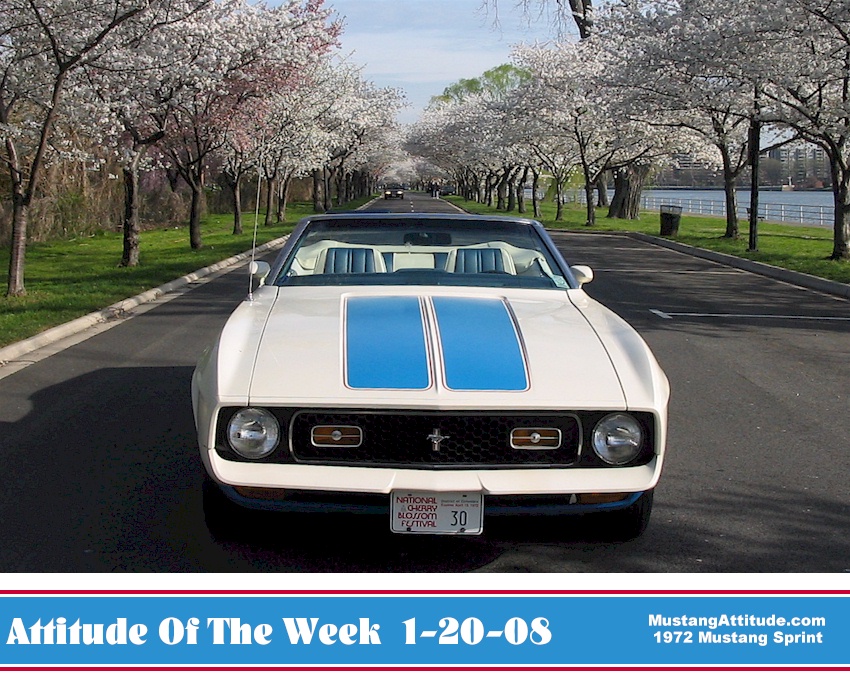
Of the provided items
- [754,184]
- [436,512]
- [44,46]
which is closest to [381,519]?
[436,512]

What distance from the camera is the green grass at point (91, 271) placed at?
A: 12617 mm

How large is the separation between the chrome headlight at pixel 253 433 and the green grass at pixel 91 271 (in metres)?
7.21

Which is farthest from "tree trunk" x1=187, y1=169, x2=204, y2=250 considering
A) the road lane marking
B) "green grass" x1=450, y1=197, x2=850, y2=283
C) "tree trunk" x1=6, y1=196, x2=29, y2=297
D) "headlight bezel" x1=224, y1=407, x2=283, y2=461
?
"headlight bezel" x1=224, y1=407, x2=283, y2=461

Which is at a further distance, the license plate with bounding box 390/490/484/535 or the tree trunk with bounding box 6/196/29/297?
the tree trunk with bounding box 6/196/29/297

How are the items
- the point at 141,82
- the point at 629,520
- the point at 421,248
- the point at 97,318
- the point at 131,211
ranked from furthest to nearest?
the point at 131,211 → the point at 141,82 → the point at 97,318 → the point at 421,248 → the point at 629,520

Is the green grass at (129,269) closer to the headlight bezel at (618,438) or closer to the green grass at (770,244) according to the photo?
the green grass at (770,244)

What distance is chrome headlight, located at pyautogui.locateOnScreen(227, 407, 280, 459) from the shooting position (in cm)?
410

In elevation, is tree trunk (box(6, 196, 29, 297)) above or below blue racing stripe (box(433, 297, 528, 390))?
above

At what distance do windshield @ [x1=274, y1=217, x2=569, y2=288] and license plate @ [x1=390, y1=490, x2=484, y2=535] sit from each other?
2.21 meters

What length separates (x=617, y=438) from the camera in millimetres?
4148

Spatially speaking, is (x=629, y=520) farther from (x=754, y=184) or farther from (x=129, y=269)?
(x=754, y=184)

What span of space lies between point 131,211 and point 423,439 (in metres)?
16.4

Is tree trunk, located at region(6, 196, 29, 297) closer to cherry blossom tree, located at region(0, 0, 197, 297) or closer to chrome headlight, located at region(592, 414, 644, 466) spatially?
cherry blossom tree, located at region(0, 0, 197, 297)

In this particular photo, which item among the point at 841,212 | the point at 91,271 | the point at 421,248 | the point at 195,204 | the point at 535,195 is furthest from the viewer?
the point at 535,195
